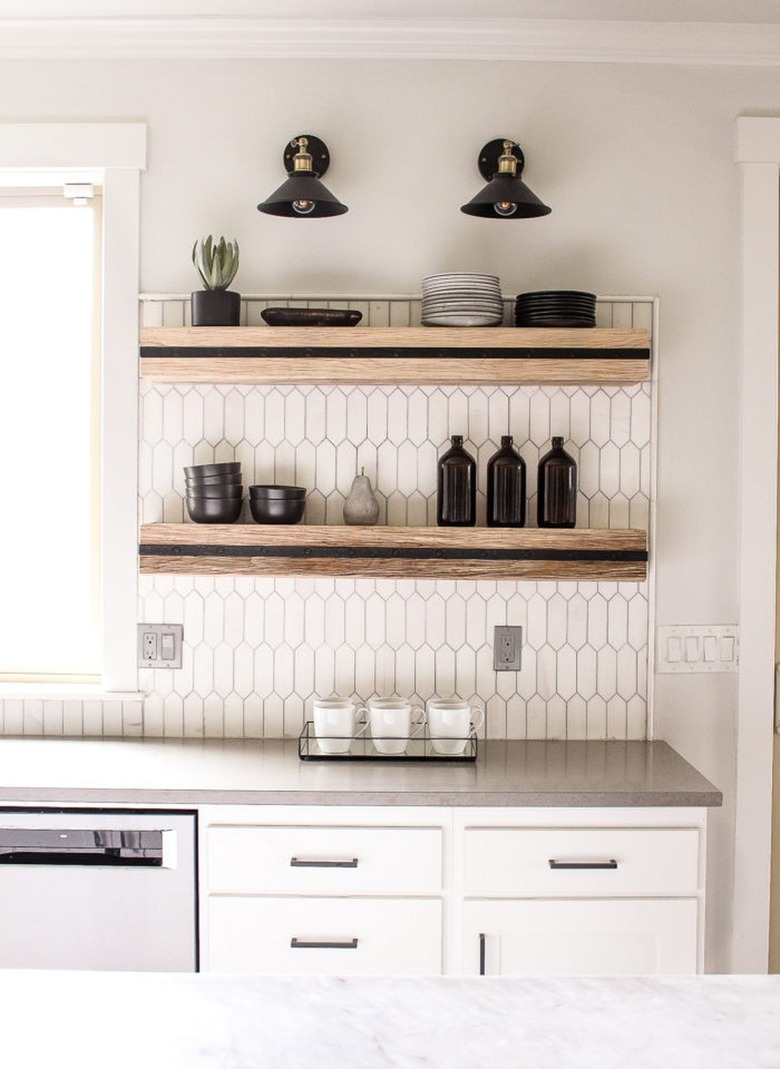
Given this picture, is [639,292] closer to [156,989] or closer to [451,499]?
[451,499]

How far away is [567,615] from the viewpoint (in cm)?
277

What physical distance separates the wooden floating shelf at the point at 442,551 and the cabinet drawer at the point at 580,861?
25.1 inches

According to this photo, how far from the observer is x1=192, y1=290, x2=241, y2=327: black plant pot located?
2.59 m

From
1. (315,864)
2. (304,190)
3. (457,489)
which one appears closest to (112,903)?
(315,864)

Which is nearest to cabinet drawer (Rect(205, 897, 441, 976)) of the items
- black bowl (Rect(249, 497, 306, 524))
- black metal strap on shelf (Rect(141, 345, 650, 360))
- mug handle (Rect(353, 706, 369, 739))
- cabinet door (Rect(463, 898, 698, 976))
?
cabinet door (Rect(463, 898, 698, 976))

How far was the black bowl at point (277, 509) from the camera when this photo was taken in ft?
8.49

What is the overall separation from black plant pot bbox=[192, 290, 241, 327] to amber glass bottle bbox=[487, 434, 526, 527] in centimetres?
78

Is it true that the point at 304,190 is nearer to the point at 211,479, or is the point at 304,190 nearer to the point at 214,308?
the point at 214,308

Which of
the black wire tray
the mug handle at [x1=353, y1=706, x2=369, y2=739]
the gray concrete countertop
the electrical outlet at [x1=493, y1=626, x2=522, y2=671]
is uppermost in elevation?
the electrical outlet at [x1=493, y1=626, x2=522, y2=671]

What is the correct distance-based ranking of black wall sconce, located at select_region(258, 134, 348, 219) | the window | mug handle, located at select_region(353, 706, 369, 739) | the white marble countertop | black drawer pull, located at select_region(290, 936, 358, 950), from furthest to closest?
the window, mug handle, located at select_region(353, 706, 369, 739), black wall sconce, located at select_region(258, 134, 348, 219), black drawer pull, located at select_region(290, 936, 358, 950), the white marble countertop

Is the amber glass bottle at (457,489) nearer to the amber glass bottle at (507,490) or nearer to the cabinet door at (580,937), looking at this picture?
the amber glass bottle at (507,490)

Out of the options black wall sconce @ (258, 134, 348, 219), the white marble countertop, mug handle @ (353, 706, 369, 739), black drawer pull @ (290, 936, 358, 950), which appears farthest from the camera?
mug handle @ (353, 706, 369, 739)

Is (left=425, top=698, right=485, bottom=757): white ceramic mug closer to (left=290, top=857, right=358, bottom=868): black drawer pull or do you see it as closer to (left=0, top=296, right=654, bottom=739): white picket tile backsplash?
(left=0, top=296, right=654, bottom=739): white picket tile backsplash

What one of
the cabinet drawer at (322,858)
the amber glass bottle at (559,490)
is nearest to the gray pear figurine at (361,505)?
the amber glass bottle at (559,490)
